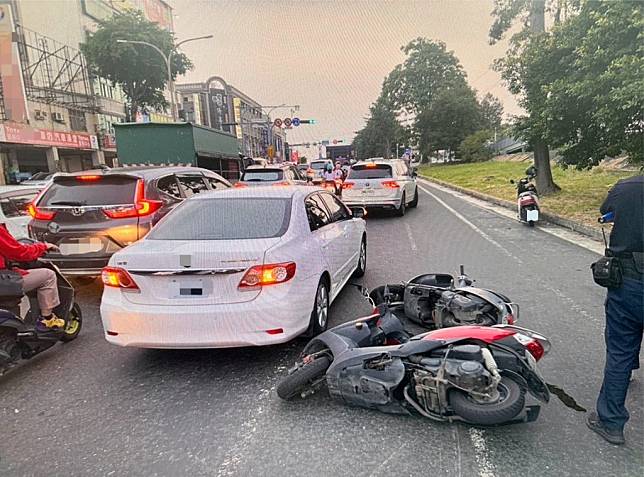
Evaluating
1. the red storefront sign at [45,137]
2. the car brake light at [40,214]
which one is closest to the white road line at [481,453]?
the car brake light at [40,214]

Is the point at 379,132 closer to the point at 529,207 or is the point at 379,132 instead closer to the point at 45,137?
the point at 45,137

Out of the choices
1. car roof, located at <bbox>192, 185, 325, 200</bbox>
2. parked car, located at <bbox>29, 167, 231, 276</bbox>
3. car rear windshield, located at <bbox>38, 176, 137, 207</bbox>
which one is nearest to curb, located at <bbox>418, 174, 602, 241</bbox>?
car roof, located at <bbox>192, 185, 325, 200</bbox>

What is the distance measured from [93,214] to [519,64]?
12.3 metres

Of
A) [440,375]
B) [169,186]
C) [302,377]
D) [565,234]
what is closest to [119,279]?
[302,377]

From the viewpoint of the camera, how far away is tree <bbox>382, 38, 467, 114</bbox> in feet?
192

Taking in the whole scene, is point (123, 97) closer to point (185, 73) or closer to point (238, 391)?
point (185, 73)

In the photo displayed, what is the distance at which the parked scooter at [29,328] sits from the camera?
147 inches

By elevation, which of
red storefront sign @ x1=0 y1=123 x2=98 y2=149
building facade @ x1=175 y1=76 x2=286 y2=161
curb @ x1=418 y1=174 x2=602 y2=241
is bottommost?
curb @ x1=418 y1=174 x2=602 y2=241

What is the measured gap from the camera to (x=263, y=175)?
1309cm

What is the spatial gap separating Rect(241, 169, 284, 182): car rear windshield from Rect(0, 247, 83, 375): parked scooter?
858 cm

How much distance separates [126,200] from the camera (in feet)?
19.6

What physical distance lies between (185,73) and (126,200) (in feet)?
108

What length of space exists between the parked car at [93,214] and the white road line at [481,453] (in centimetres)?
466

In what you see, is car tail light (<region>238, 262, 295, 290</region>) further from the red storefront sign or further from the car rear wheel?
the red storefront sign
